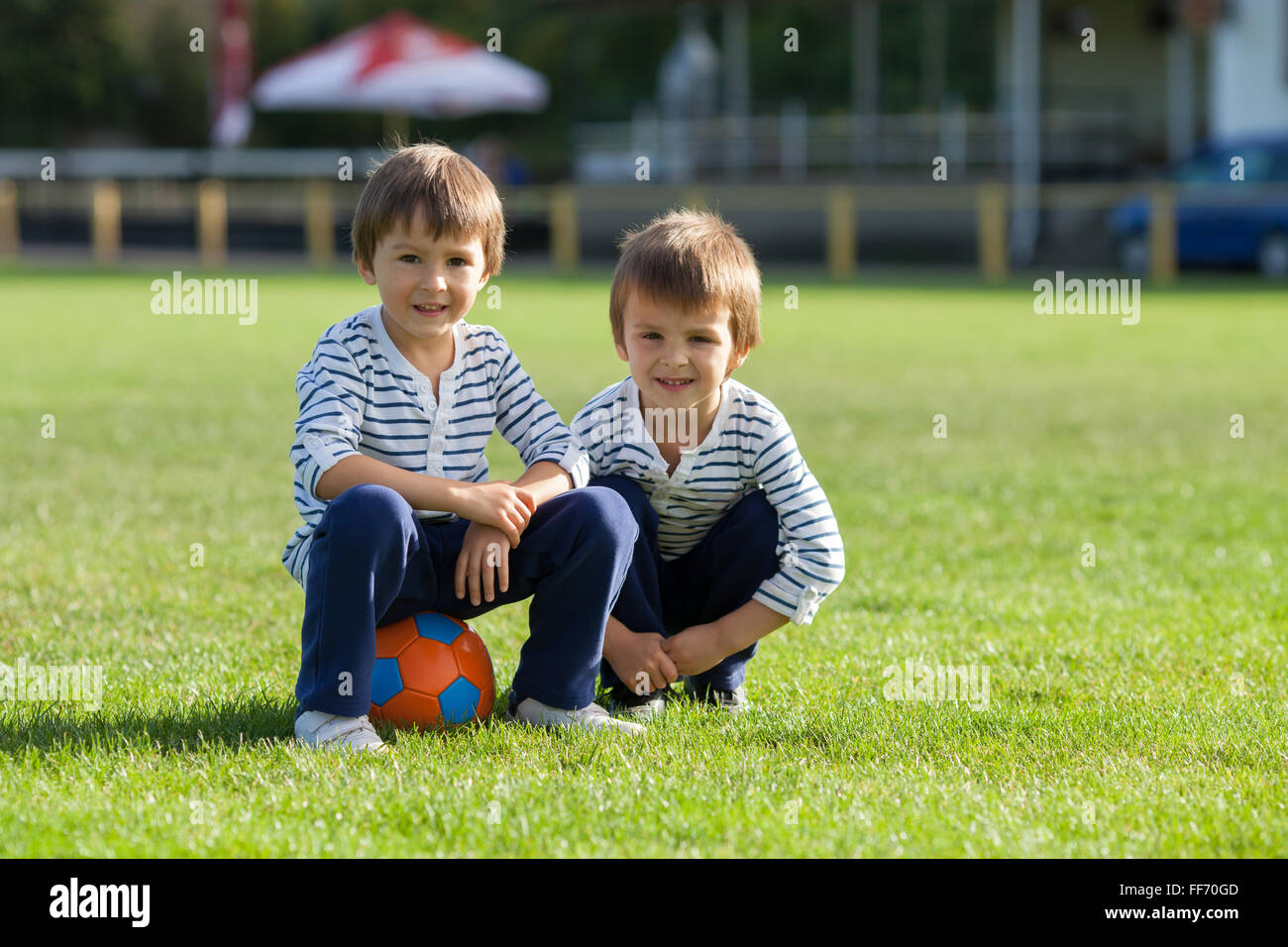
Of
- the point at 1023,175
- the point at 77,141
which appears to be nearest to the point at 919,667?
the point at 1023,175

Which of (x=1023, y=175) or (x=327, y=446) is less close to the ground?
(x=1023, y=175)

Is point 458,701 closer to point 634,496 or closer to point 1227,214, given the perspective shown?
point 634,496

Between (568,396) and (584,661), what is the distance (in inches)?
274

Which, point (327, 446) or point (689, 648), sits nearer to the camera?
point (327, 446)

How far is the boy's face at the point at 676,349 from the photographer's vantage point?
147 inches

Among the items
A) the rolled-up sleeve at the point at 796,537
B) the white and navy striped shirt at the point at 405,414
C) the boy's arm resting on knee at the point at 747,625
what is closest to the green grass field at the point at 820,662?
the boy's arm resting on knee at the point at 747,625

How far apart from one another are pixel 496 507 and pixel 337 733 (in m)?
0.64

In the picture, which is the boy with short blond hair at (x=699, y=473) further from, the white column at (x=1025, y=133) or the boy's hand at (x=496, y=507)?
the white column at (x=1025, y=133)

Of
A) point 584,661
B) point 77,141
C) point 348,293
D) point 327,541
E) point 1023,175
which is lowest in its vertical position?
point 584,661

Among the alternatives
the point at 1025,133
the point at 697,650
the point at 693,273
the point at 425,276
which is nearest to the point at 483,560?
the point at 697,650

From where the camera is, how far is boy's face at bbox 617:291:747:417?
375 cm

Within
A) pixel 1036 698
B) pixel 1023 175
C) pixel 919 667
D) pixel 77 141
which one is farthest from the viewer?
pixel 77 141
